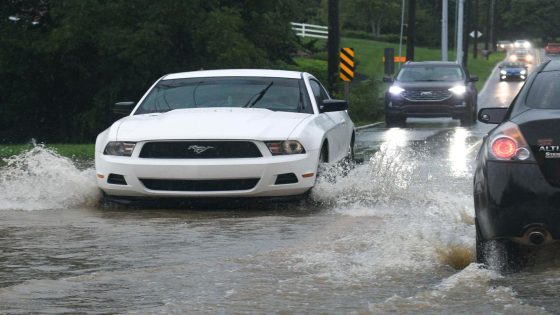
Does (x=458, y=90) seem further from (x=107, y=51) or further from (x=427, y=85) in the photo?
(x=107, y=51)

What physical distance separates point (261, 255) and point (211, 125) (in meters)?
3.11

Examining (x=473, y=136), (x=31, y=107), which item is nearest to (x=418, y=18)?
(x=31, y=107)

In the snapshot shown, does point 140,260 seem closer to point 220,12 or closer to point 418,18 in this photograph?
point 220,12

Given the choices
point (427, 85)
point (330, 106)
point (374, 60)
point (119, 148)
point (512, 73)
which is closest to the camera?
point (119, 148)

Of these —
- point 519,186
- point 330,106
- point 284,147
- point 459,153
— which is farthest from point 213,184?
point 459,153

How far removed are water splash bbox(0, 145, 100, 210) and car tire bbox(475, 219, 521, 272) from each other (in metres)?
5.38

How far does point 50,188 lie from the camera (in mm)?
12609

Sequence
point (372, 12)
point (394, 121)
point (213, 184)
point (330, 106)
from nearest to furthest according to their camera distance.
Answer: point (213, 184)
point (330, 106)
point (394, 121)
point (372, 12)

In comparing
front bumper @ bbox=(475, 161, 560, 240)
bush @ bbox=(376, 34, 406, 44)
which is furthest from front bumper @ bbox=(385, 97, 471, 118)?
bush @ bbox=(376, 34, 406, 44)

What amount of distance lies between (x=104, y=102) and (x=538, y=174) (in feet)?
114

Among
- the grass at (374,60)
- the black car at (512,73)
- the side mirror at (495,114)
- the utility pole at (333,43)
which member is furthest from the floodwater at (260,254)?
the black car at (512,73)

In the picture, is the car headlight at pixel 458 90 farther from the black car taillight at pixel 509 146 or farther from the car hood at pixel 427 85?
the black car taillight at pixel 509 146

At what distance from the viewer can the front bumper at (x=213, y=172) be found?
11.2 m

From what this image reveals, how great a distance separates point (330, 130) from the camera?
12789 millimetres
